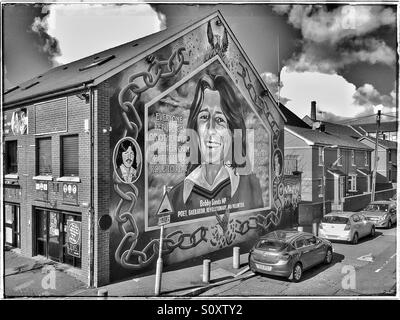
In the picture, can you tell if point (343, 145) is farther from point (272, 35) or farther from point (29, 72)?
point (29, 72)

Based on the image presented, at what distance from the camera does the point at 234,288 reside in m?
9.48

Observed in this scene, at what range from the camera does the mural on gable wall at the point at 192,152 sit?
9.67 m

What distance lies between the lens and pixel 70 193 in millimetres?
9805

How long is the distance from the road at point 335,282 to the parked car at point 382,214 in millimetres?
5768

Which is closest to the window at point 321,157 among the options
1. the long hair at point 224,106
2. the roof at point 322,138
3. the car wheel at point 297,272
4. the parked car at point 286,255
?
the roof at point 322,138

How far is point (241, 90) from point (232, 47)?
5.63 feet

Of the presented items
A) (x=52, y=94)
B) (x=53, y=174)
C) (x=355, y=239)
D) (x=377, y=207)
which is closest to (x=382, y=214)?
(x=377, y=207)

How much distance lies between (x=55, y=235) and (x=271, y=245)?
712 centimetres

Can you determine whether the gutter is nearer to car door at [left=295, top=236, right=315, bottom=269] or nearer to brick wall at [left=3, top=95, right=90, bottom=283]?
brick wall at [left=3, top=95, right=90, bottom=283]

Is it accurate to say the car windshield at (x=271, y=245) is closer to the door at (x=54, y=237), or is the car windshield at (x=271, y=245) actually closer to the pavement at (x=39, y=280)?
the pavement at (x=39, y=280)

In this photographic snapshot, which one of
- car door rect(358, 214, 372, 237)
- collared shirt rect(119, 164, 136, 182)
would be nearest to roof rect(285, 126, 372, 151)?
car door rect(358, 214, 372, 237)

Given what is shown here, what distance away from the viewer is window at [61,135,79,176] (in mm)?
9867
